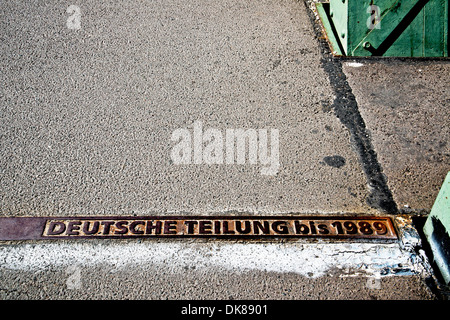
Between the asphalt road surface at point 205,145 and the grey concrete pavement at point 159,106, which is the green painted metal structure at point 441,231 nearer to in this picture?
the asphalt road surface at point 205,145

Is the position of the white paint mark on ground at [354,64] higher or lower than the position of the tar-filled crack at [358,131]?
higher

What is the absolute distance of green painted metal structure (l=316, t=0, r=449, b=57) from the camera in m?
3.43

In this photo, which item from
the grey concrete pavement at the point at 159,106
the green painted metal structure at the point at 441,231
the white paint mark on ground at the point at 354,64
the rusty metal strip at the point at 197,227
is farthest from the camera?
the white paint mark on ground at the point at 354,64

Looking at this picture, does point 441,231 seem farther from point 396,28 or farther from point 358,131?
point 396,28

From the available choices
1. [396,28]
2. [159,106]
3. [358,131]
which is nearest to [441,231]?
[358,131]

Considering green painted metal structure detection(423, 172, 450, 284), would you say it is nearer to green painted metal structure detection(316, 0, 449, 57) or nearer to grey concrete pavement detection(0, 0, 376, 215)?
grey concrete pavement detection(0, 0, 376, 215)

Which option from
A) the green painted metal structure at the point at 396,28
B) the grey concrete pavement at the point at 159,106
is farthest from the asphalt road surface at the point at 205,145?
the green painted metal structure at the point at 396,28

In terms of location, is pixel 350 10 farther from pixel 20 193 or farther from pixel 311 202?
pixel 20 193

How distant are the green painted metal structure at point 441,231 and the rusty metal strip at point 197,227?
18 centimetres

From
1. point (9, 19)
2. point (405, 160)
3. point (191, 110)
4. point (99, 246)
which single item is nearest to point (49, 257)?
point (99, 246)

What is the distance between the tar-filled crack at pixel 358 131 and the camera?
2430 millimetres

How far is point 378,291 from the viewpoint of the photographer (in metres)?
2.01

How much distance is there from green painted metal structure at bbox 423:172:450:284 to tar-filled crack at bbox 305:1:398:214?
0.25m

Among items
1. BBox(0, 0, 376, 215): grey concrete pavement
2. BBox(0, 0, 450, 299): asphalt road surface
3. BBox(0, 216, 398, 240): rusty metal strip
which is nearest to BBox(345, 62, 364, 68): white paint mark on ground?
BBox(0, 0, 450, 299): asphalt road surface
